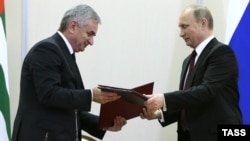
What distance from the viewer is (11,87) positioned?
355 centimetres

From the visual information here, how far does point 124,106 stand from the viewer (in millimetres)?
2371

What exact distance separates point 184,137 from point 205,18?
2.58 feet

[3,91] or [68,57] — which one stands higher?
[68,57]

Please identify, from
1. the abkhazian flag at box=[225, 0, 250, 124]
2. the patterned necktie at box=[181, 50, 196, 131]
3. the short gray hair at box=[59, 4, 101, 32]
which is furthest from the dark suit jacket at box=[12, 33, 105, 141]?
the abkhazian flag at box=[225, 0, 250, 124]

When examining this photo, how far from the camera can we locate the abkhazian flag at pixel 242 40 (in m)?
3.03

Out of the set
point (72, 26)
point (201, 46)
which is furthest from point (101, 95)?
point (201, 46)

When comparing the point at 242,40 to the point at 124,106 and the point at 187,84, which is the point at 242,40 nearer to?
the point at 187,84

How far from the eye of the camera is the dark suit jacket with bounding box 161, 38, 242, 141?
238 cm

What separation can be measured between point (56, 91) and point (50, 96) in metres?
0.04

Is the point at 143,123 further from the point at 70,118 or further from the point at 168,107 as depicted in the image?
the point at 70,118

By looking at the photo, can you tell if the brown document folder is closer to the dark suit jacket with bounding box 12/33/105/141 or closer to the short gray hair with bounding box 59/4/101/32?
the dark suit jacket with bounding box 12/33/105/141

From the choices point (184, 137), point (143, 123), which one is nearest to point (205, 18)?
point (184, 137)

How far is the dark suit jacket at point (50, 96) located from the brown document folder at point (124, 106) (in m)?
0.17

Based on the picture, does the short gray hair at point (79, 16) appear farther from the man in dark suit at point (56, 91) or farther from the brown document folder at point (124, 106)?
the brown document folder at point (124, 106)
